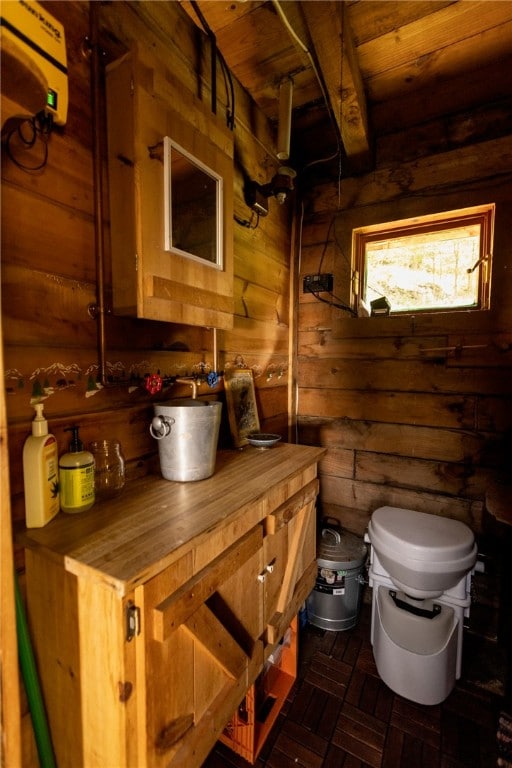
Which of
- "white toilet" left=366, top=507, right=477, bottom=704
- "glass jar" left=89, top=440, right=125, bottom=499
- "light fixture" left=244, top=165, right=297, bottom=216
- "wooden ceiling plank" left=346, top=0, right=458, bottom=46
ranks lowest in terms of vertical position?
"white toilet" left=366, top=507, right=477, bottom=704

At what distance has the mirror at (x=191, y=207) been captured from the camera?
0.95 meters

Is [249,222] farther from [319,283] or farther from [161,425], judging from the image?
[161,425]

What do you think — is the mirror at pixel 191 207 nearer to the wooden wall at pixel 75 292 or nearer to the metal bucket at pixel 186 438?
the wooden wall at pixel 75 292

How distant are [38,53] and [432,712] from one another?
8.04 ft

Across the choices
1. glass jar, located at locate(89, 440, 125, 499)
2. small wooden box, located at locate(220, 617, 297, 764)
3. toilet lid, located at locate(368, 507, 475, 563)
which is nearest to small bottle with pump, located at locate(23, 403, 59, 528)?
glass jar, located at locate(89, 440, 125, 499)

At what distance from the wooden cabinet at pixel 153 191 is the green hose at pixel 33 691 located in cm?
74

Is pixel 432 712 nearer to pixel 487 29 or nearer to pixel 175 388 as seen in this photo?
pixel 175 388

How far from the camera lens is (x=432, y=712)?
141 cm

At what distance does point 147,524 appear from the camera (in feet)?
2.59

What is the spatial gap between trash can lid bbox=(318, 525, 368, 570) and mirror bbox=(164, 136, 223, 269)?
→ 1.51 metres

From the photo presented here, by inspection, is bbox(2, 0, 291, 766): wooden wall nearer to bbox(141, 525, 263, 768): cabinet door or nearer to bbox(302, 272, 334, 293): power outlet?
bbox(141, 525, 263, 768): cabinet door

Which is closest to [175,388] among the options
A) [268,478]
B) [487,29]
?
[268,478]

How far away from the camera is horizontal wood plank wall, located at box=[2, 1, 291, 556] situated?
2.57ft

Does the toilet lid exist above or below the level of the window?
below
